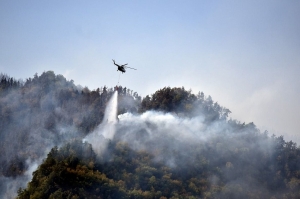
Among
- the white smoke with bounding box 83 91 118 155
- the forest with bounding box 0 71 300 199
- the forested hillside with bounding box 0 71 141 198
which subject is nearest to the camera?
the forest with bounding box 0 71 300 199

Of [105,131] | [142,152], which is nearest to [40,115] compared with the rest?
[105,131]

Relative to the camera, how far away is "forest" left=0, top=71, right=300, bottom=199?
84125 millimetres

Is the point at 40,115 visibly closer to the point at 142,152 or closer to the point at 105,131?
the point at 105,131

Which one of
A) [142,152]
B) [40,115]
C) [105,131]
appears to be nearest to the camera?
[142,152]

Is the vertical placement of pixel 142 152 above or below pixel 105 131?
below

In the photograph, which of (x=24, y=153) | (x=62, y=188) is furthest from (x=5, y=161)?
(x=62, y=188)

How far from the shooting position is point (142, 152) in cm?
10869

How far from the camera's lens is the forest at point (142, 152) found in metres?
84.1

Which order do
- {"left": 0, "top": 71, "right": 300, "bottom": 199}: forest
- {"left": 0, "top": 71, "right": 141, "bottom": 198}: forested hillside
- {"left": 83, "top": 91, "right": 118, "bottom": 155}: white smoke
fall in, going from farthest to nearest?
{"left": 0, "top": 71, "right": 141, "bottom": 198}: forested hillside, {"left": 83, "top": 91, "right": 118, "bottom": 155}: white smoke, {"left": 0, "top": 71, "right": 300, "bottom": 199}: forest

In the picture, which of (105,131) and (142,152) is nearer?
(142,152)

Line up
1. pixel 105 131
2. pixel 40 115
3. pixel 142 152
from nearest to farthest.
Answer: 1. pixel 142 152
2. pixel 105 131
3. pixel 40 115

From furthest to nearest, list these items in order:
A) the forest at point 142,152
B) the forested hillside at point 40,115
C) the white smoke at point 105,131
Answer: the forested hillside at point 40,115 → the white smoke at point 105,131 → the forest at point 142,152

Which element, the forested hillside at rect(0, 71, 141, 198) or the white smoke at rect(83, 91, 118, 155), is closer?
the white smoke at rect(83, 91, 118, 155)

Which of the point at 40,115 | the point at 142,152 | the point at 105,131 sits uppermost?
the point at 40,115
